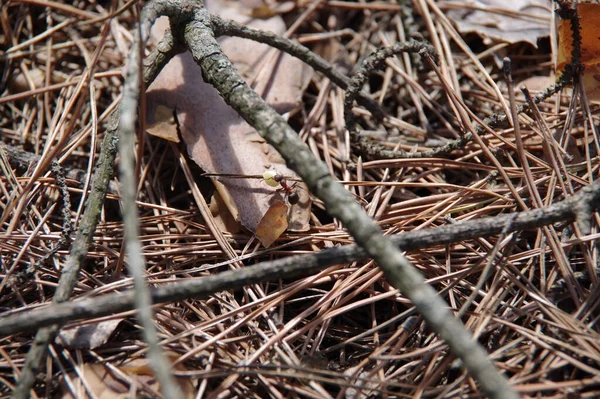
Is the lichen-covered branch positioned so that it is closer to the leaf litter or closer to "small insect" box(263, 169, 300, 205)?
the leaf litter

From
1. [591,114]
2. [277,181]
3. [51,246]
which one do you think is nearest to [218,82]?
[277,181]

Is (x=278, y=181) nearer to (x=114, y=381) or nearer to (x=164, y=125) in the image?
(x=164, y=125)

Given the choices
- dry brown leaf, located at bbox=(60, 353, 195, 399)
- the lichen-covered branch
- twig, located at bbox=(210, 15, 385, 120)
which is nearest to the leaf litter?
dry brown leaf, located at bbox=(60, 353, 195, 399)

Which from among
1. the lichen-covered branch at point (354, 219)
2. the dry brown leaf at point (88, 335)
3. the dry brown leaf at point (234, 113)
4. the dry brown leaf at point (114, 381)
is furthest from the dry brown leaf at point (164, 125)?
the dry brown leaf at point (114, 381)

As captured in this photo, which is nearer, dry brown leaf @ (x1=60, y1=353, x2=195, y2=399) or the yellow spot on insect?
dry brown leaf @ (x1=60, y1=353, x2=195, y2=399)

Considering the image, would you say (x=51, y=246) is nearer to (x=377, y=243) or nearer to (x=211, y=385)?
(x=211, y=385)

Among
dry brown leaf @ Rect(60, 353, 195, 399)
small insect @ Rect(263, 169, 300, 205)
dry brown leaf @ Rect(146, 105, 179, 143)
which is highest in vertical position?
dry brown leaf @ Rect(146, 105, 179, 143)
